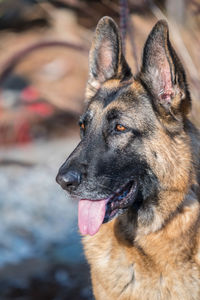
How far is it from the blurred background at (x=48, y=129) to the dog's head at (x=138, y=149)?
0.85 m

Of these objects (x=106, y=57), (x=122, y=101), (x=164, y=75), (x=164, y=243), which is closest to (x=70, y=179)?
(x=122, y=101)

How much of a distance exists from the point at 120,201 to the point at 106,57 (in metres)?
1.08

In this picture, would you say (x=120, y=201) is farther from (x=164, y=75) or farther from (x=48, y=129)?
(x=48, y=129)

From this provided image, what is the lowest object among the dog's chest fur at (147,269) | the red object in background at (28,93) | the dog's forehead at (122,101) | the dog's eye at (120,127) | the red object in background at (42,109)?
the dog's chest fur at (147,269)

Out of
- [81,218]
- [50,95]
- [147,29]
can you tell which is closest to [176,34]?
[147,29]

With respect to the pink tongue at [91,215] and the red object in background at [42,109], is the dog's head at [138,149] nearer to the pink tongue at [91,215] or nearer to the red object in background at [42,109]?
the pink tongue at [91,215]

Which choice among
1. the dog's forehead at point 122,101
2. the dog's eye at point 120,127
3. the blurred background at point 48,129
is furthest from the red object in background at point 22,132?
the dog's eye at point 120,127

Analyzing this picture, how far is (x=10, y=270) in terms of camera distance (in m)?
4.81

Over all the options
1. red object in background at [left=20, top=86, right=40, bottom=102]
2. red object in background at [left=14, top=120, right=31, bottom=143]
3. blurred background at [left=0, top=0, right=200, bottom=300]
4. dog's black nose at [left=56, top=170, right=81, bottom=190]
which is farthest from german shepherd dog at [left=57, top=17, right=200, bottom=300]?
red object in background at [left=20, top=86, right=40, bottom=102]

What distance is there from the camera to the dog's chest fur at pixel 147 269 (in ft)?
9.44

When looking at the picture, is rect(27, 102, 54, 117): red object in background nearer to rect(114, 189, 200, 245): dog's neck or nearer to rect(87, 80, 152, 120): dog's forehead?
rect(87, 80, 152, 120): dog's forehead

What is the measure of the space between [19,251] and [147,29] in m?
2.98

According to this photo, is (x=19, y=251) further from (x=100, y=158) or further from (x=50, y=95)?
(x=100, y=158)

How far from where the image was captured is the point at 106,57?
3.32 m
